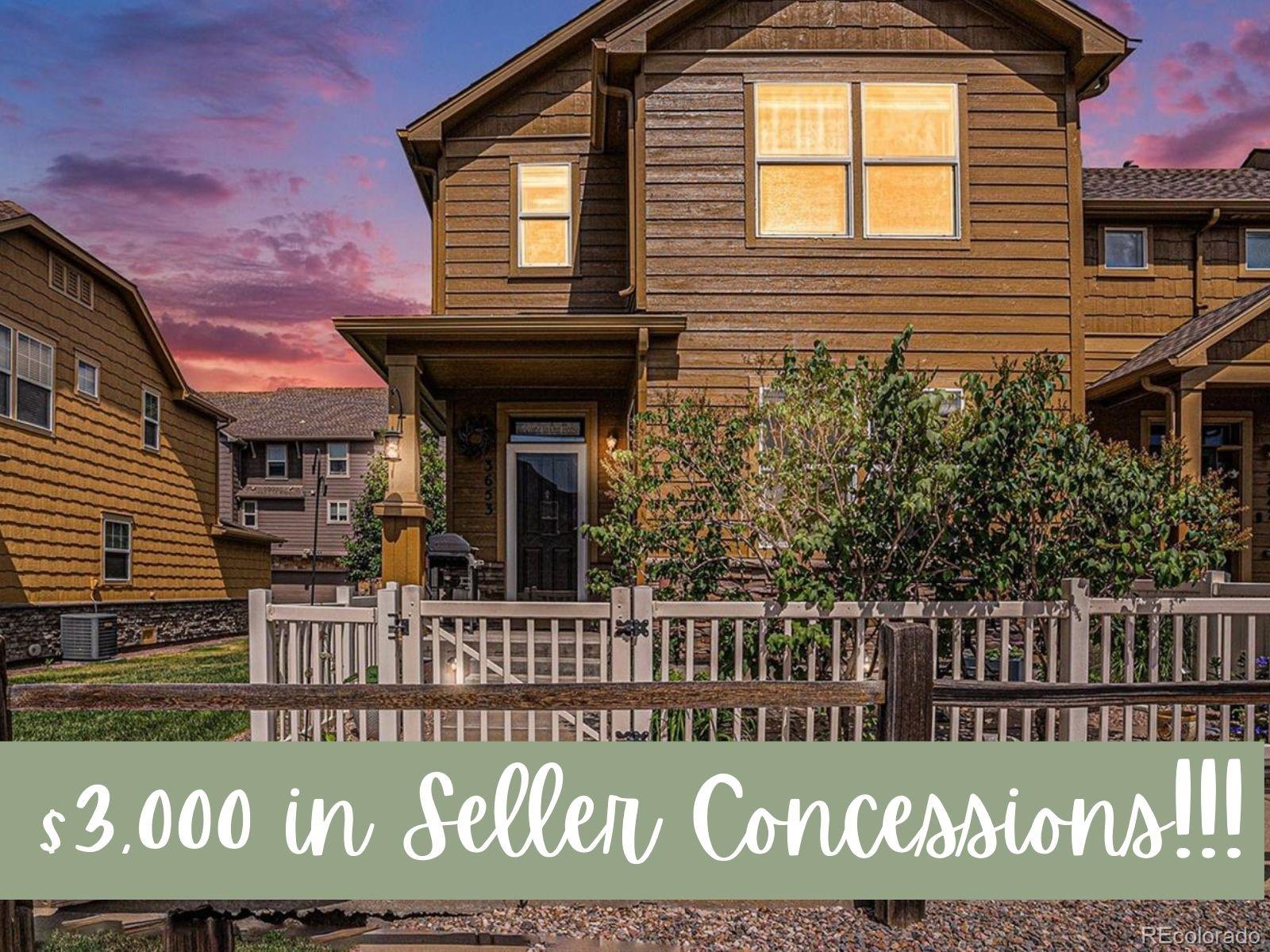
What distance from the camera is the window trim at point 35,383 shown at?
13.4 meters

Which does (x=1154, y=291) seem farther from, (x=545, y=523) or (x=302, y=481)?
(x=302, y=481)

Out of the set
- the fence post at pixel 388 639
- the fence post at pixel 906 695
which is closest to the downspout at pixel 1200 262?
the fence post at pixel 906 695

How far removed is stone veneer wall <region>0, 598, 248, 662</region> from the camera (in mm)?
13406

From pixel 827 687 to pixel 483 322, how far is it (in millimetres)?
6481

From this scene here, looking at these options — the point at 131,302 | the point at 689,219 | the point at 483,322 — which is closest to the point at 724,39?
the point at 689,219

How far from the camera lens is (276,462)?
4069 cm

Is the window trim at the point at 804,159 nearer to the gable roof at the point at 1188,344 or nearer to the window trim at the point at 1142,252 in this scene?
the gable roof at the point at 1188,344

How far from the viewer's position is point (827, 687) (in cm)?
362

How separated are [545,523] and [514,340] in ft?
10.8

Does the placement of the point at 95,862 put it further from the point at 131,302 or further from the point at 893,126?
the point at 131,302

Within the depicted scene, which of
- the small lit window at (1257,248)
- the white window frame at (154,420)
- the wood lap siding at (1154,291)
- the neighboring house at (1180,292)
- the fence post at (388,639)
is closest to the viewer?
the fence post at (388,639)

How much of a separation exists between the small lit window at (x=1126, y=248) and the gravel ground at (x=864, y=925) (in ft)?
35.9

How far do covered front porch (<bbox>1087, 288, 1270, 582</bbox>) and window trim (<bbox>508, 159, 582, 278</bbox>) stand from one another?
287 inches

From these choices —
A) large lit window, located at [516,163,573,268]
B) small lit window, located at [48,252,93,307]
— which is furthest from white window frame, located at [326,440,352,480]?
large lit window, located at [516,163,573,268]
